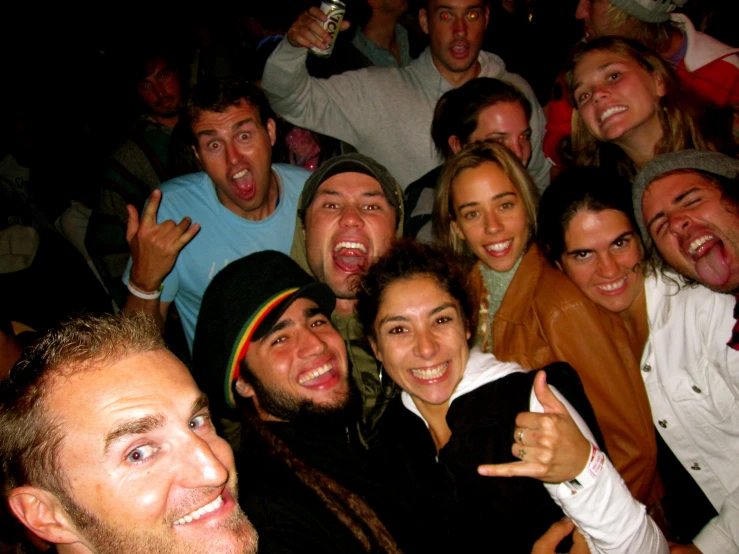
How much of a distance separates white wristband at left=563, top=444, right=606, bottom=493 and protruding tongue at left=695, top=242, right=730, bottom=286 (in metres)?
1.09

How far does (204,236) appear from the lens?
124 inches

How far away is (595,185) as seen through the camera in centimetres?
259

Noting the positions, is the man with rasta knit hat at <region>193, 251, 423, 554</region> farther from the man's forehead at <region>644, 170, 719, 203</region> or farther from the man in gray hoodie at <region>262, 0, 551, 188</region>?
the man's forehead at <region>644, 170, 719, 203</region>

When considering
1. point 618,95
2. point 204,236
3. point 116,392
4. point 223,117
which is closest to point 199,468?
point 116,392

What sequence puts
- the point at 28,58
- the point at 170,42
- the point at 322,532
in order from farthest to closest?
the point at 28,58, the point at 170,42, the point at 322,532

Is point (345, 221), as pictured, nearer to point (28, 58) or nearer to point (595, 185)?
point (595, 185)

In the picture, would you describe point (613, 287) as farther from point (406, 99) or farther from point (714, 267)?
point (406, 99)

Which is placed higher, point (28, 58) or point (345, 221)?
point (28, 58)

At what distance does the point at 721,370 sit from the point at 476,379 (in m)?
1.22

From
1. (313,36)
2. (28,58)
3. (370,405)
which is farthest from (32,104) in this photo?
(370,405)

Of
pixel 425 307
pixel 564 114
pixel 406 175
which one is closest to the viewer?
pixel 425 307

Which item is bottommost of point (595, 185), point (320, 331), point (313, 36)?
point (320, 331)

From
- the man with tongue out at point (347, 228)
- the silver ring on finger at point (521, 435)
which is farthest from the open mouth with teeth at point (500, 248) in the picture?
the silver ring on finger at point (521, 435)

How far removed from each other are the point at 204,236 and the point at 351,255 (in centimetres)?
102
